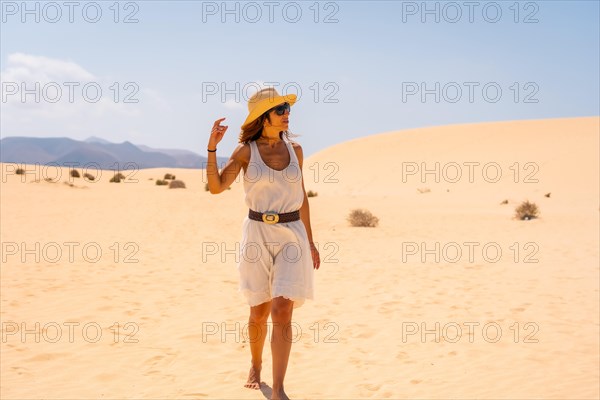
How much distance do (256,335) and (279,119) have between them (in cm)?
165

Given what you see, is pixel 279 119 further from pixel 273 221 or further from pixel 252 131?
pixel 273 221

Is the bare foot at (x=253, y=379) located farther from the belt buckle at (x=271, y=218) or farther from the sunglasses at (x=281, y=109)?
the sunglasses at (x=281, y=109)

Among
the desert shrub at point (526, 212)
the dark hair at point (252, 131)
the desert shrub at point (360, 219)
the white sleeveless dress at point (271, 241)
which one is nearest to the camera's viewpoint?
the white sleeveless dress at point (271, 241)

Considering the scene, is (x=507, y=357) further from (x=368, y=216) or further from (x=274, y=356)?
(x=368, y=216)

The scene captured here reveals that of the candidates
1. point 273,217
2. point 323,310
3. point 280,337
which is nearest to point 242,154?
point 273,217

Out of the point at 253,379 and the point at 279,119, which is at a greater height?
the point at 279,119

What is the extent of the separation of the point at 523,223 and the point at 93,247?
1353 centimetres

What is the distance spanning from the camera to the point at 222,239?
14.0m

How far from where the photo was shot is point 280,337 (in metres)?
3.64

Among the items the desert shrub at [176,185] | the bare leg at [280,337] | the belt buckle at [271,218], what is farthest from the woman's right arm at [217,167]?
the desert shrub at [176,185]

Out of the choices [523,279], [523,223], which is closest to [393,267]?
[523,279]

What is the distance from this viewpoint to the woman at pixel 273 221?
367 centimetres

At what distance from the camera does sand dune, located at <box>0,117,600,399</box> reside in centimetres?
446

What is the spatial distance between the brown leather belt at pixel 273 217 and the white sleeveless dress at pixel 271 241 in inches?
1.1
